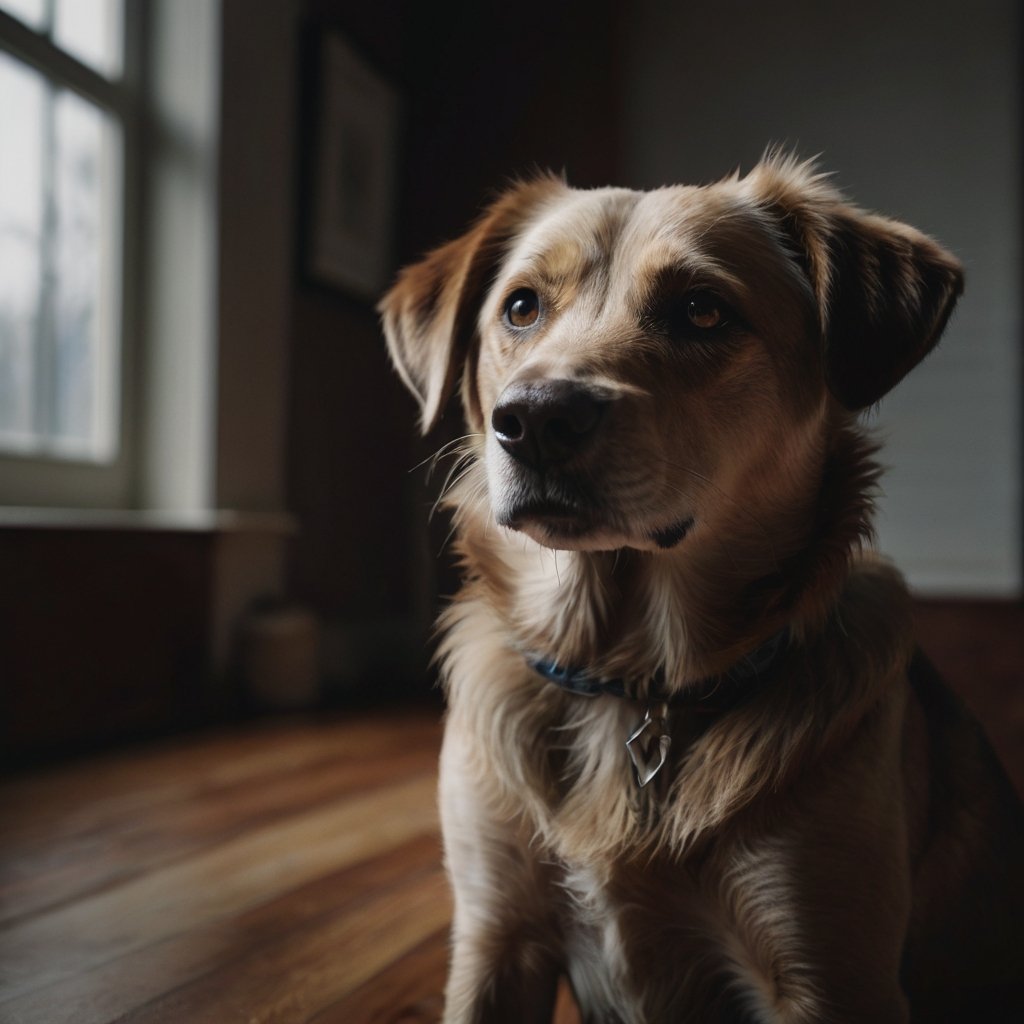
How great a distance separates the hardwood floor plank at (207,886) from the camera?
4.56 ft

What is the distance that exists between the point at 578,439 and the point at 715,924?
0.50 metres

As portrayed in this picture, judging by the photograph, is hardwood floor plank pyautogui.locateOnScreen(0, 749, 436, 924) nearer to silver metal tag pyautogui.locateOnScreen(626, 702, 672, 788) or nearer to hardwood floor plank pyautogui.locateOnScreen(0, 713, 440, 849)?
hardwood floor plank pyautogui.locateOnScreen(0, 713, 440, 849)

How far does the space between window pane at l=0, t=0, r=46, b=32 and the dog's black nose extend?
2382 mm

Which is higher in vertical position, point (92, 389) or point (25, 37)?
point (25, 37)

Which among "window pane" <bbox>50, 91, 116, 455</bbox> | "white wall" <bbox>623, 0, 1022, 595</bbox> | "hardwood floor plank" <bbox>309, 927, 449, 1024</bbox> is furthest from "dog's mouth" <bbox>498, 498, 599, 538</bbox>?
"white wall" <bbox>623, 0, 1022, 595</bbox>

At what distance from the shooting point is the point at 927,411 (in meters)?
4.41

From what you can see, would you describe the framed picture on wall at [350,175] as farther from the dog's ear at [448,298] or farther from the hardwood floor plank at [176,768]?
the dog's ear at [448,298]

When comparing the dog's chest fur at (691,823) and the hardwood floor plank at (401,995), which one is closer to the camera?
the dog's chest fur at (691,823)

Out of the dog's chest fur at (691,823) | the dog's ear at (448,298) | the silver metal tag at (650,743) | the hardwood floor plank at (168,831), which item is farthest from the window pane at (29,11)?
the silver metal tag at (650,743)

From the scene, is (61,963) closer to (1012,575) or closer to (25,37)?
(25,37)

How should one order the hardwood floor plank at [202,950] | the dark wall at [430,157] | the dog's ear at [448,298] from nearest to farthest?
the hardwood floor plank at [202,950] < the dog's ear at [448,298] < the dark wall at [430,157]

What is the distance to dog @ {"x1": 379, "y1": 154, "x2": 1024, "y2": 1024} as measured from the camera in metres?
0.97

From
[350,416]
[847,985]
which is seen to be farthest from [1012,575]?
[847,985]

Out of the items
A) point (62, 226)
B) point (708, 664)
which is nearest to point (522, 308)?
point (708, 664)
